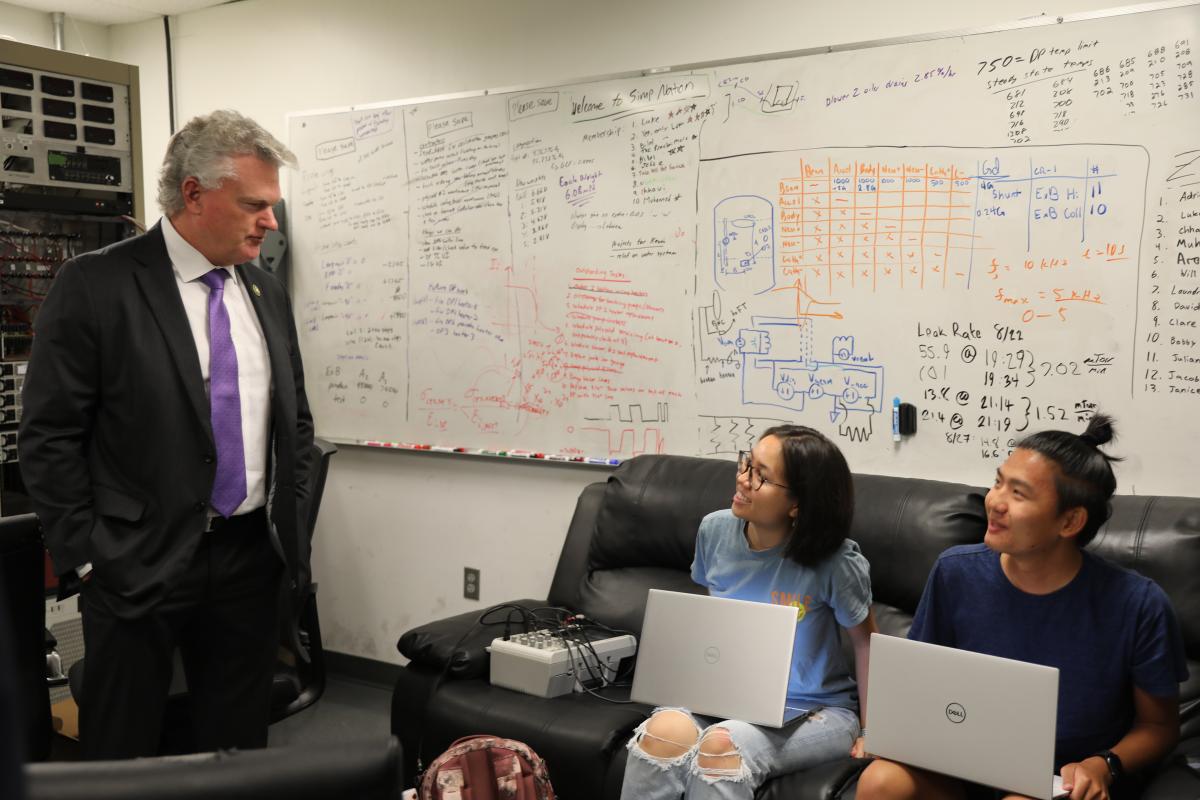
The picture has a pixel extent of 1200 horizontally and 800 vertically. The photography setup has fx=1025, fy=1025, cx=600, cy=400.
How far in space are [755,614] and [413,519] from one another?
78.8 inches

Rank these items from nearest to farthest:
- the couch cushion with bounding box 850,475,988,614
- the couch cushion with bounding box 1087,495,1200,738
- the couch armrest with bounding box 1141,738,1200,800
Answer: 1. the couch armrest with bounding box 1141,738,1200,800
2. the couch cushion with bounding box 1087,495,1200,738
3. the couch cushion with bounding box 850,475,988,614

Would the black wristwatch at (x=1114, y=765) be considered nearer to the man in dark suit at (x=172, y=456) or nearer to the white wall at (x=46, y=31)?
the man in dark suit at (x=172, y=456)

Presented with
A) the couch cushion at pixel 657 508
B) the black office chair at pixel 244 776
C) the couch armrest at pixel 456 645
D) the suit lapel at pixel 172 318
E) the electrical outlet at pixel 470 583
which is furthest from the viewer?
the electrical outlet at pixel 470 583

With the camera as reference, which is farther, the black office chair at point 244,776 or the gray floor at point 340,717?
the gray floor at point 340,717

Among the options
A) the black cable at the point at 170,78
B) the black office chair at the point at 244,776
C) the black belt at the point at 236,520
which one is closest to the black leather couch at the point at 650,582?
the black belt at the point at 236,520

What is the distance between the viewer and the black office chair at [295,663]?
7.39 ft

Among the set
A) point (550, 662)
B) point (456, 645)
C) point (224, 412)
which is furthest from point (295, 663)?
point (224, 412)

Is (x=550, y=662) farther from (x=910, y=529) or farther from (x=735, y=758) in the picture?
(x=910, y=529)

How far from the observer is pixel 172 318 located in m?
2.06

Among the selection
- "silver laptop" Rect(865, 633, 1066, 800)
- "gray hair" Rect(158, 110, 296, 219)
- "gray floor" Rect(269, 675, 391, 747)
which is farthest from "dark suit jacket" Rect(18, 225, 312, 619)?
"gray floor" Rect(269, 675, 391, 747)

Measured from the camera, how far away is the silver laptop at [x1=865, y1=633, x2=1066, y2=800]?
1716 millimetres

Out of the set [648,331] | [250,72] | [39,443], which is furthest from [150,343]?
[250,72]

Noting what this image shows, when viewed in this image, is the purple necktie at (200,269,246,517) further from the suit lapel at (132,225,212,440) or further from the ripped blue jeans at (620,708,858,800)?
the ripped blue jeans at (620,708,858,800)

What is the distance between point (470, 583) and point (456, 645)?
1.02 metres
